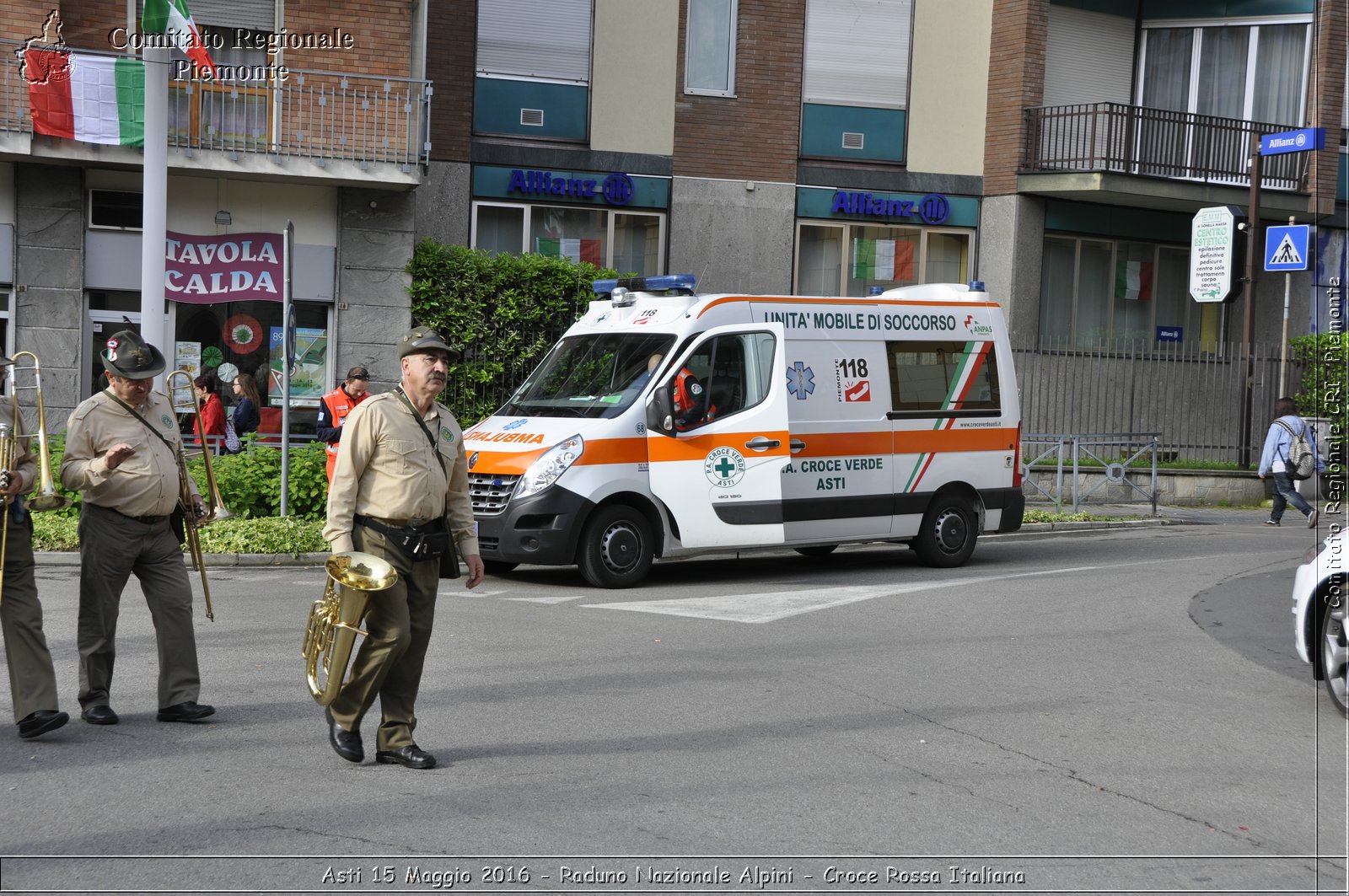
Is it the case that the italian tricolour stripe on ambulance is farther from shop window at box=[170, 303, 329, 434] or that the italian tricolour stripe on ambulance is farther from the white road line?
shop window at box=[170, 303, 329, 434]

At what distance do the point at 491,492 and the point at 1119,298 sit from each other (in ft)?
53.4

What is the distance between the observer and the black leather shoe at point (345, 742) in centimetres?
619

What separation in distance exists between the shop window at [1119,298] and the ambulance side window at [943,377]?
9882mm

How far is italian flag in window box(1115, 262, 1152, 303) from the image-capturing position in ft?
81.3

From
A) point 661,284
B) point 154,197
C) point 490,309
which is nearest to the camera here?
point 661,284

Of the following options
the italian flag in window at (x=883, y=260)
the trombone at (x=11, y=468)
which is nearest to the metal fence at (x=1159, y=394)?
the italian flag in window at (x=883, y=260)

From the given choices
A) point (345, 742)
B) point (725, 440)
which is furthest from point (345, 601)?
point (725, 440)

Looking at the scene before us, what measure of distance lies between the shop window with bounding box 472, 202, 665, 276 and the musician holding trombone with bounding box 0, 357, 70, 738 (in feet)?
50.0

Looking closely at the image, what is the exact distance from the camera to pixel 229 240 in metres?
19.7

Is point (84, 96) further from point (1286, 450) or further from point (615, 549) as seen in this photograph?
point (1286, 450)

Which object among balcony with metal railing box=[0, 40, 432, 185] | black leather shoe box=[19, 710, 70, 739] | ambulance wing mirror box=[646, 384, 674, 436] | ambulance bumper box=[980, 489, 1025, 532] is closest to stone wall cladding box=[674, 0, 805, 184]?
balcony with metal railing box=[0, 40, 432, 185]

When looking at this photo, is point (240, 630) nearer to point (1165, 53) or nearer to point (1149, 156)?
point (1149, 156)

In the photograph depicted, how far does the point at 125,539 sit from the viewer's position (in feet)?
22.6

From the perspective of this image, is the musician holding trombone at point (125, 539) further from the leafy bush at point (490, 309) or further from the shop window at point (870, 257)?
the shop window at point (870, 257)
